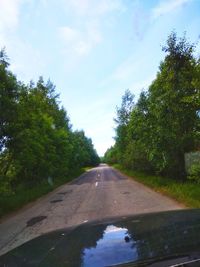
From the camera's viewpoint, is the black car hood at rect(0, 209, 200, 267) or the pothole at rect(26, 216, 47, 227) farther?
the pothole at rect(26, 216, 47, 227)

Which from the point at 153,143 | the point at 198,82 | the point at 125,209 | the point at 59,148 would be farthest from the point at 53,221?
the point at 59,148

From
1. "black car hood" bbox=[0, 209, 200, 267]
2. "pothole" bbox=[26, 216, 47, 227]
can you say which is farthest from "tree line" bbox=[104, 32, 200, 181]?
"black car hood" bbox=[0, 209, 200, 267]

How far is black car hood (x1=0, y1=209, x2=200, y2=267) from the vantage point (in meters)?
2.52

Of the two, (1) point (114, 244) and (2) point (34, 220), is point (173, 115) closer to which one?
(2) point (34, 220)

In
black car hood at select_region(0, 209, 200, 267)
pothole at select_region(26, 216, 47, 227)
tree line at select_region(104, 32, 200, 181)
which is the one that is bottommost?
pothole at select_region(26, 216, 47, 227)

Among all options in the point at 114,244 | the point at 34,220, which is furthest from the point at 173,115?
the point at 114,244

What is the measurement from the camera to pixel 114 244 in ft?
9.68

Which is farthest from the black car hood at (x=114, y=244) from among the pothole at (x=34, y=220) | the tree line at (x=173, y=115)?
the tree line at (x=173, y=115)

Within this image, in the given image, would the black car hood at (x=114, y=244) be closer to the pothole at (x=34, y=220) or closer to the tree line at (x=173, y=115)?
the pothole at (x=34, y=220)

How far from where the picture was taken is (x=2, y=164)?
66.6 feet

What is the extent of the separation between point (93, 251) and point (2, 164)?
18351 mm

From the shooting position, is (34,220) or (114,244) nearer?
(114,244)

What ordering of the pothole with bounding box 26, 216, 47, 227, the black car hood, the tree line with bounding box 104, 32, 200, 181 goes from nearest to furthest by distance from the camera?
the black car hood < the pothole with bounding box 26, 216, 47, 227 < the tree line with bounding box 104, 32, 200, 181

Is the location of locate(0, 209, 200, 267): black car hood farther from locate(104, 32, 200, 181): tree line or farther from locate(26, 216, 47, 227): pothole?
locate(104, 32, 200, 181): tree line
